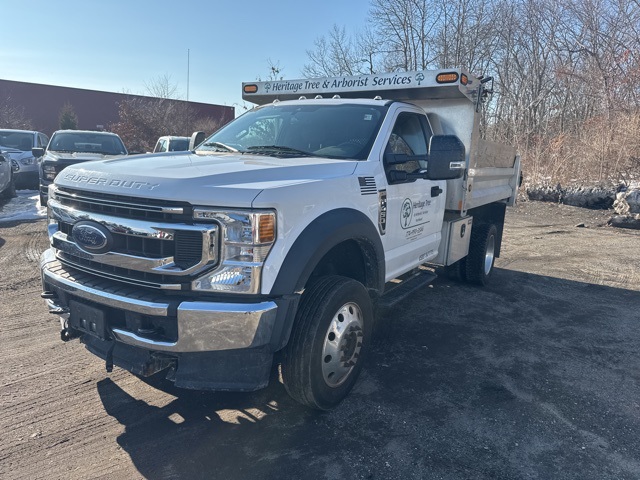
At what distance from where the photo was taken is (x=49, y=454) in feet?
8.99

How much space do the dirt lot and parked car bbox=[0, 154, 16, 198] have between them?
25.7 feet

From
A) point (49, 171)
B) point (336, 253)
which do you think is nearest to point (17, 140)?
point (49, 171)

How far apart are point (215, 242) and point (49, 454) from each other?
159 centimetres

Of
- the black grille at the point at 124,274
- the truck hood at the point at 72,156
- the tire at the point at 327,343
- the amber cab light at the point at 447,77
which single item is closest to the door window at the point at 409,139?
the amber cab light at the point at 447,77

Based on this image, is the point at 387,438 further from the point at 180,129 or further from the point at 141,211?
the point at 180,129

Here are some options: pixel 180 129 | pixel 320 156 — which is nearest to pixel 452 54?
pixel 180 129

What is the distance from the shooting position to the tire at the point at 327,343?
113 inches

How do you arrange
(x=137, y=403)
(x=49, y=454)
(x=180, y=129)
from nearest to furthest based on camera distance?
1. (x=49, y=454)
2. (x=137, y=403)
3. (x=180, y=129)

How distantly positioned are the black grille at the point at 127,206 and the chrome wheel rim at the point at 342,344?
1.17 metres

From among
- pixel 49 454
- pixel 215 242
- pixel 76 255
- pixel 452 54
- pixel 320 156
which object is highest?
pixel 452 54

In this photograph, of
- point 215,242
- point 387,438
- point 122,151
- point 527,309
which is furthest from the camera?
point 122,151

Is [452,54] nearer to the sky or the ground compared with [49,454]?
nearer to the sky

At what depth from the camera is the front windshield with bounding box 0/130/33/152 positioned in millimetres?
14914

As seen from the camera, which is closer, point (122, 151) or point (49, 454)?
point (49, 454)
